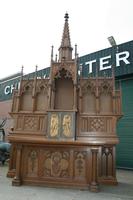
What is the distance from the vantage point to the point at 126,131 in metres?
13.6

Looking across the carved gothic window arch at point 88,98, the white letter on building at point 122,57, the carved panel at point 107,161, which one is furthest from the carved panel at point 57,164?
the white letter on building at point 122,57

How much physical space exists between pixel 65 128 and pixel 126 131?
6931 mm

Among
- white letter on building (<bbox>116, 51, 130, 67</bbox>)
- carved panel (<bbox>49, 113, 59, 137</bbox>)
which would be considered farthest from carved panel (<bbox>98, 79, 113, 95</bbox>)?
white letter on building (<bbox>116, 51, 130, 67</bbox>)

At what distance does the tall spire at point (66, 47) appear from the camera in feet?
30.1

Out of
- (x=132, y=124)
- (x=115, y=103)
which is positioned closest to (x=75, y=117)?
(x=115, y=103)

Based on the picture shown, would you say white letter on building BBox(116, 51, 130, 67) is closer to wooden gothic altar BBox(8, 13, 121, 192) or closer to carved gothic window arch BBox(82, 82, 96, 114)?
wooden gothic altar BBox(8, 13, 121, 192)

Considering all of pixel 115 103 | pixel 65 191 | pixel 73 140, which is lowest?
pixel 65 191

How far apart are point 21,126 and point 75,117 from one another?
217 centimetres

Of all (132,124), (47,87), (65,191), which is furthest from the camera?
(132,124)

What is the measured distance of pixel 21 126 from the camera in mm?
8461

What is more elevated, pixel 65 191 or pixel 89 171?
pixel 89 171

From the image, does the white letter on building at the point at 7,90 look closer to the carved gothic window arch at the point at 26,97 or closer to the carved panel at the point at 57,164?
the carved gothic window arch at the point at 26,97

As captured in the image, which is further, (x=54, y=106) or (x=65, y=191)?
(x=54, y=106)

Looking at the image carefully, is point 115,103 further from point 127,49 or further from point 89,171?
point 127,49
